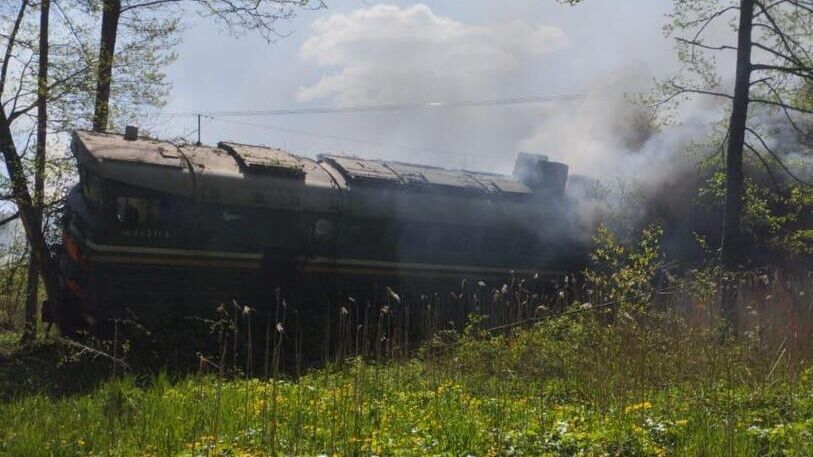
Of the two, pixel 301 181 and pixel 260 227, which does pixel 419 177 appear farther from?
pixel 260 227

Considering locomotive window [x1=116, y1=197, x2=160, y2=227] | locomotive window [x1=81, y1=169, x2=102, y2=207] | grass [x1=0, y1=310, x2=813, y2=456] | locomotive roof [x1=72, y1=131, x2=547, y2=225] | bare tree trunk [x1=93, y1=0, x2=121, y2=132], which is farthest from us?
bare tree trunk [x1=93, y1=0, x2=121, y2=132]

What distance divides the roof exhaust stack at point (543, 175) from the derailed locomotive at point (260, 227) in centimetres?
86

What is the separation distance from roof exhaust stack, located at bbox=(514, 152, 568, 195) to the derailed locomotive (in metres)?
0.86

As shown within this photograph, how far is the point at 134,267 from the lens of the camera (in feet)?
36.1

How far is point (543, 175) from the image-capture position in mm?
15969

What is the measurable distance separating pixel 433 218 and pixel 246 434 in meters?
8.12

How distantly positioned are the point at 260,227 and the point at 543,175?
700 centimetres

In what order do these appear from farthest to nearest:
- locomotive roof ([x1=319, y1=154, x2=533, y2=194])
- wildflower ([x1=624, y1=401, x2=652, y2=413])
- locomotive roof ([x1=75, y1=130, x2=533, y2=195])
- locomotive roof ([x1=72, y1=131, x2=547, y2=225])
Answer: locomotive roof ([x1=319, y1=154, x2=533, y2=194]), locomotive roof ([x1=75, y1=130, x2=533, y2=195]), locomotive roof ([x1=72, y1=131, x2=547, y2=225]), wildflower ([x1=624, y1=401, x2=652, y2=413])

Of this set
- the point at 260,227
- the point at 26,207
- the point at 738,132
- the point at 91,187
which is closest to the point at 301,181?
the point at 260,227

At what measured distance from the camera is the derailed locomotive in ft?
36.2

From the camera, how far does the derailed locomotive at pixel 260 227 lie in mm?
11023

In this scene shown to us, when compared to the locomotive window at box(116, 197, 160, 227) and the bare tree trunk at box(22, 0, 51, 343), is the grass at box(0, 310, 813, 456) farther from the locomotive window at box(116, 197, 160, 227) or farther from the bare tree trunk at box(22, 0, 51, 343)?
the bare tree trunk at box(22, 0, 51, 343)

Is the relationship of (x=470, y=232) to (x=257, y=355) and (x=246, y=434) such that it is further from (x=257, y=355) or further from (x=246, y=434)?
(x=246, y=434)

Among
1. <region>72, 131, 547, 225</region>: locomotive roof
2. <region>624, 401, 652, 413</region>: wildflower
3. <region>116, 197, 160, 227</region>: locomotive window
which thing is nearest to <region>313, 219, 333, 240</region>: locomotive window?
<region>72, 131, 547, 225</region>: locomotive roof
